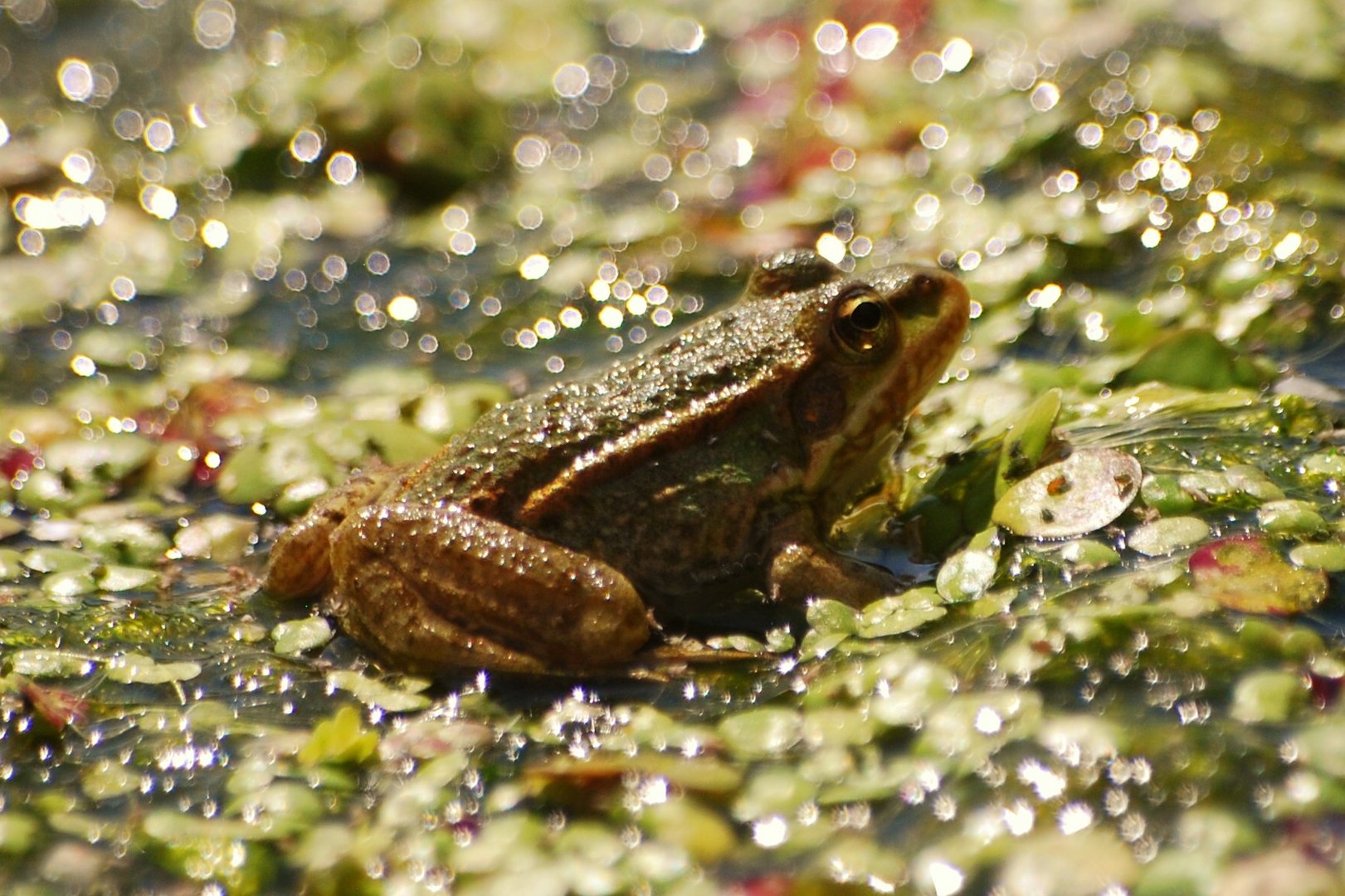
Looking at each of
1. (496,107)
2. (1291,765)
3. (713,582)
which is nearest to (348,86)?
(496,107)

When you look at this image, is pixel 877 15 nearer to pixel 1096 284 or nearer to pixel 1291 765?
pixel 1096 284

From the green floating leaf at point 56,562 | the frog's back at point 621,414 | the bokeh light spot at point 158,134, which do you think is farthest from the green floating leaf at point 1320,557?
the bokeh light spot at point 158,134

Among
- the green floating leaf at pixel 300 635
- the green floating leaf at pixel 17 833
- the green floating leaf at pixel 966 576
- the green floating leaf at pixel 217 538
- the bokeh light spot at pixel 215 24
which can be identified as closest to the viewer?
the green floating leaf at pixel 17 833

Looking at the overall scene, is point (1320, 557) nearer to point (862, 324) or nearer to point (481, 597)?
point (862, 324)

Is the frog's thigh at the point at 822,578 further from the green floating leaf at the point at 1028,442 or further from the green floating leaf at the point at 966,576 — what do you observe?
the green floating leaf at the point at 1028,442

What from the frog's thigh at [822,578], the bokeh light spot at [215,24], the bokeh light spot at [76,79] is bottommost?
the frog's thigh at [822,578]

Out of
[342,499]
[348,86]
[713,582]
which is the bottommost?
[713,582]
